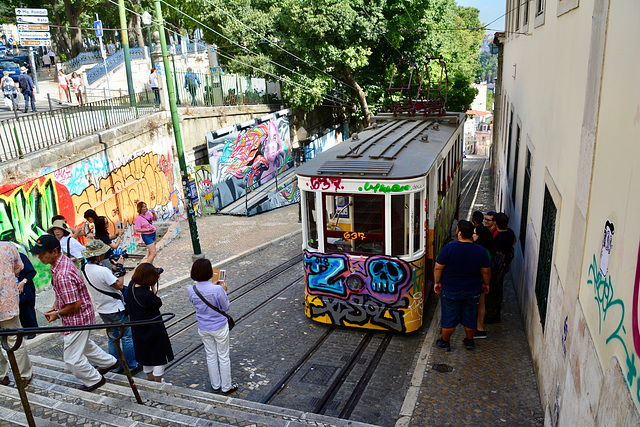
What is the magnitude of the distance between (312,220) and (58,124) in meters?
7.19

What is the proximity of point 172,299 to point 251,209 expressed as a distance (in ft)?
33.5

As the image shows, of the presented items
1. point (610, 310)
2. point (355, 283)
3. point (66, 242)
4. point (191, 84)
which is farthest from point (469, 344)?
point (191, 84)

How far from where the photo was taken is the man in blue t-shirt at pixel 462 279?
20.7ft

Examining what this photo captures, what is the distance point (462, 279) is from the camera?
641 centimetres

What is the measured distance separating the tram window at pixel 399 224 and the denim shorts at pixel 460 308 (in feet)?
2.71

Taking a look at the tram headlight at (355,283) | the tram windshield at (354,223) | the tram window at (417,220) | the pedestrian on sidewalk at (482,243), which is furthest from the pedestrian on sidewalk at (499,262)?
the tram headlight at (355,283)

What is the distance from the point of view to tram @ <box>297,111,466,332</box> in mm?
6809

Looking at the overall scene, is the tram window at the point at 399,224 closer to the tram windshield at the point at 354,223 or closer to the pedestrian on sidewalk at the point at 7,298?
the tram windshield at the point at 354,223

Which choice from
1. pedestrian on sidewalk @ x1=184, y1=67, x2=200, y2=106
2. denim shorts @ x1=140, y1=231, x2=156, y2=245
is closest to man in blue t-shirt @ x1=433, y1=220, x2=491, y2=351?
denim shorts @ x1=140, y1=231, x2=156, y2=245

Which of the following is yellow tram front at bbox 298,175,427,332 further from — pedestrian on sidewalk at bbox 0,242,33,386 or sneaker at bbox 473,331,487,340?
pedestrian on sidewalk at bbox 0,242,33,386

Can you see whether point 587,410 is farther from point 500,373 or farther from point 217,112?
point 217,112


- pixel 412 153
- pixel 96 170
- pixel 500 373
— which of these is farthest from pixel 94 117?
pixel 500 373

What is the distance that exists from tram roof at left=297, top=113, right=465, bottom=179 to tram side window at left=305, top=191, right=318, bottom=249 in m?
0.37

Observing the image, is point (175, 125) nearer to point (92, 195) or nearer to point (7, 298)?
point (92, 195)
